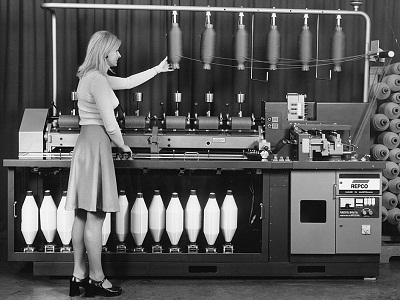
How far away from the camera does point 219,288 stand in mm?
4223

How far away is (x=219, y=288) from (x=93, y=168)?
43.3 inches

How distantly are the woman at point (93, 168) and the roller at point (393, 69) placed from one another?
7.58 ft

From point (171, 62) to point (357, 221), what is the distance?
1.62 m

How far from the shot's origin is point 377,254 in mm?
4395

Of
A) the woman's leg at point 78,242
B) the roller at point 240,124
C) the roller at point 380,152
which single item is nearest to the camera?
the woman's leg at point 78,242

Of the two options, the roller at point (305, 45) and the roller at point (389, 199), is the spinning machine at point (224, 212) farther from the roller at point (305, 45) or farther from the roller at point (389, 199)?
the roller at point (389, 199)

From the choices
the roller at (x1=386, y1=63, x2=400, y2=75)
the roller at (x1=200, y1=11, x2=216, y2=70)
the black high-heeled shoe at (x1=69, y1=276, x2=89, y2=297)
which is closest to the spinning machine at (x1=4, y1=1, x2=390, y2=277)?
the roller at (x1=200, y1=11, x2=216, y2=70)

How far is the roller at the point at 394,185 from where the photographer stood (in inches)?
199

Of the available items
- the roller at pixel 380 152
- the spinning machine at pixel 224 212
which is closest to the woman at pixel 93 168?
the spinning machine at pixel 224 212

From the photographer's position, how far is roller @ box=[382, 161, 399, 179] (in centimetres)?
504

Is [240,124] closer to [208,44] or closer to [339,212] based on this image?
[208,44]

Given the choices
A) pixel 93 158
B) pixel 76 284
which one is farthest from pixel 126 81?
pixel 76 284

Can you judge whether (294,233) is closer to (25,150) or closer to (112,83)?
(112,83)

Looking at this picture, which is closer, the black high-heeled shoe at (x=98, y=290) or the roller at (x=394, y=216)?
the black high-heeled shoe at (x=98, y=290)
